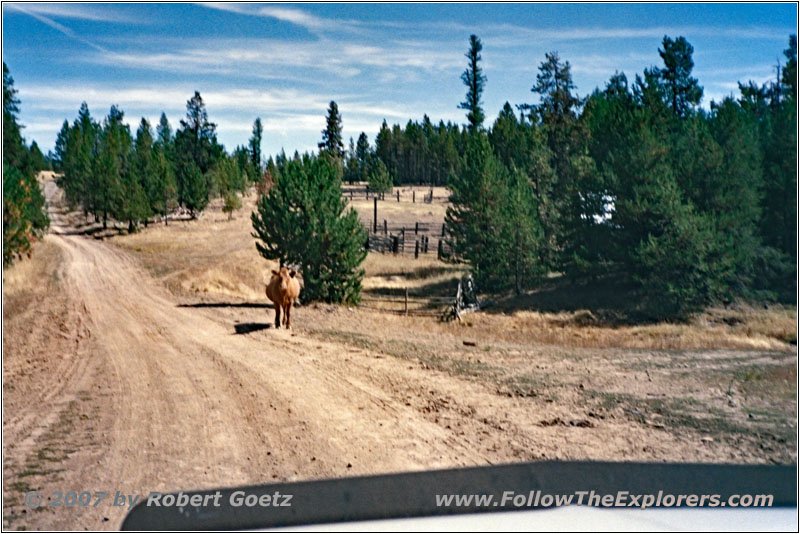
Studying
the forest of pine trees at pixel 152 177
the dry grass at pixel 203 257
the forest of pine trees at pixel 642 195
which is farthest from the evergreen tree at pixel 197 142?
the forest of pine trees at pixel 642 195

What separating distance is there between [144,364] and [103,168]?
45.5 m

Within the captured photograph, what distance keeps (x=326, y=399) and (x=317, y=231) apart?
13881 mm

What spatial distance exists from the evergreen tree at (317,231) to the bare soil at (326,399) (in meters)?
4.37

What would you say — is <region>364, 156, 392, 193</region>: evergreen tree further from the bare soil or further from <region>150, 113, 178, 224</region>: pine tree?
the bare soil

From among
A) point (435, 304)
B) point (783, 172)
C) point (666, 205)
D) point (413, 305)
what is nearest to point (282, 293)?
point (413, 305)

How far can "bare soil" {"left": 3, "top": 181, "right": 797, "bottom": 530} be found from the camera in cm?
761

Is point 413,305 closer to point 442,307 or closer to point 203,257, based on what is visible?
point 442,307

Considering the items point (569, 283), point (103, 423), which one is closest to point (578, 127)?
point (569, 283)

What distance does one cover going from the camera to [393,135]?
10631 centimetres

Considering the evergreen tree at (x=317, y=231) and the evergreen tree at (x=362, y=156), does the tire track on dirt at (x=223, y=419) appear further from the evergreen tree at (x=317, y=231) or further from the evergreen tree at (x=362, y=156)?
the evergreen tree at (x=362, y=156)

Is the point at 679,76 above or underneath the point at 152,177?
above

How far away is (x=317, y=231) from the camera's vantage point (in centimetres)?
2347

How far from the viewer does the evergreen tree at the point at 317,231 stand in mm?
23547

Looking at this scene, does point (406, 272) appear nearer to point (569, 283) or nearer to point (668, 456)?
point (569, 283)
